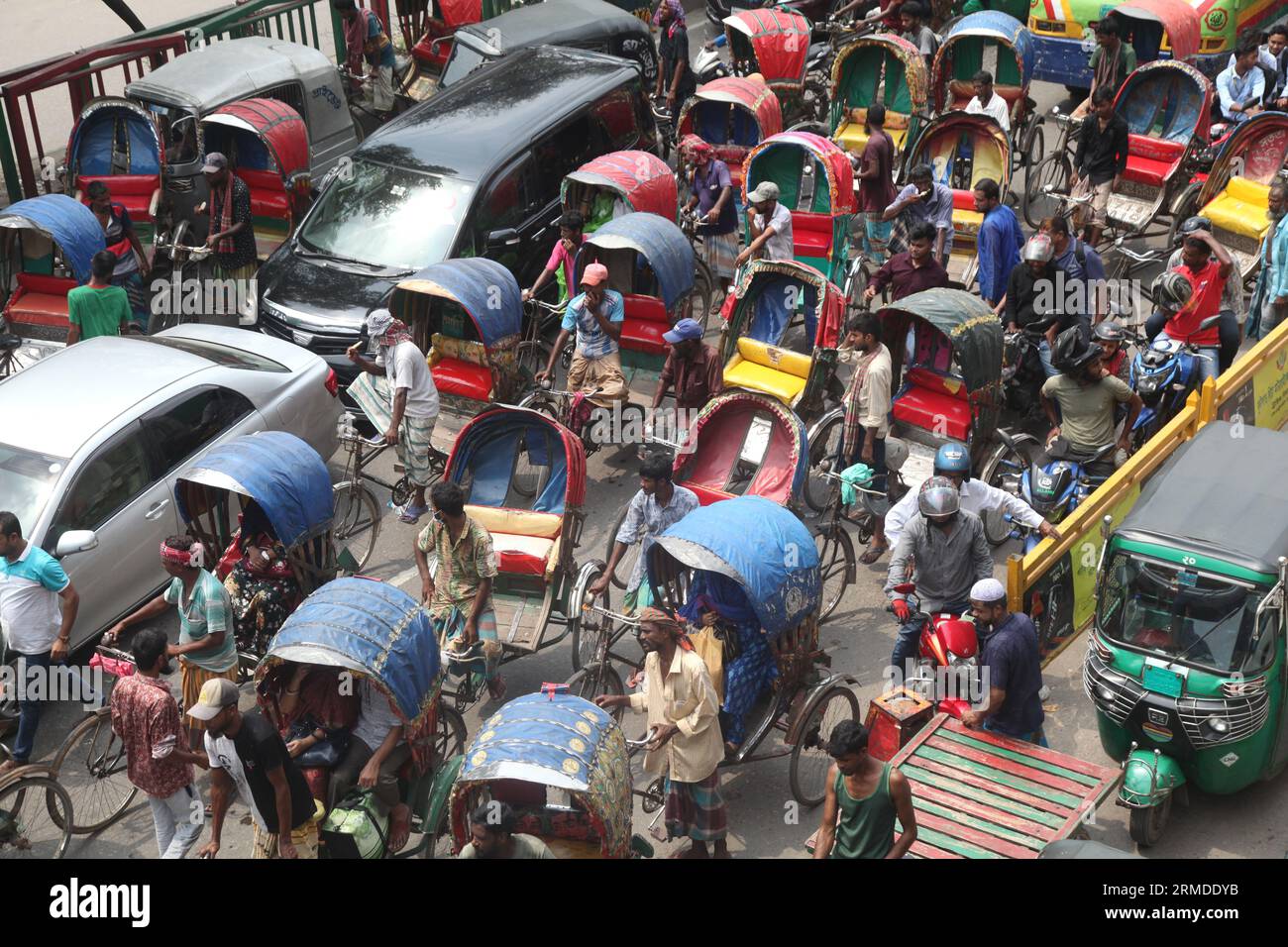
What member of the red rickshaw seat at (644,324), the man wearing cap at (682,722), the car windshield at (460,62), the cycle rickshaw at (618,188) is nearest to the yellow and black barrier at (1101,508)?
the man wearing cap at (682,722)

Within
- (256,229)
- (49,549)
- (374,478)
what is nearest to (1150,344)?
(374,478)

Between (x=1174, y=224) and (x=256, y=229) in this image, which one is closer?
(x=1174, y=224)

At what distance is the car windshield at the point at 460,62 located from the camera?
56.2 ft

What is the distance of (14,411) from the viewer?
1065cm

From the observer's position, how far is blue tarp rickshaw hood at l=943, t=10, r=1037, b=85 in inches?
667

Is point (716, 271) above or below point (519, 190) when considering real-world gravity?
below

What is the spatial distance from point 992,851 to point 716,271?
26.5 ft

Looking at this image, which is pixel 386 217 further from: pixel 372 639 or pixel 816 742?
pixel 816 742

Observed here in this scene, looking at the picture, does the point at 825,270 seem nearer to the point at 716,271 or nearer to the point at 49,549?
the point at 716,271

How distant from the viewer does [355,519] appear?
11.9 m

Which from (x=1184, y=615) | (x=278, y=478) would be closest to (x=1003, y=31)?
(x=1184, y=615)

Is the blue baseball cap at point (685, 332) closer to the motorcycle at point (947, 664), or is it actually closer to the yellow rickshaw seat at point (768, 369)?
the yellow rickshaw seat at point (768, 369)

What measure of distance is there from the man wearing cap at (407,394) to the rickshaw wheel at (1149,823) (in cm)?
560
